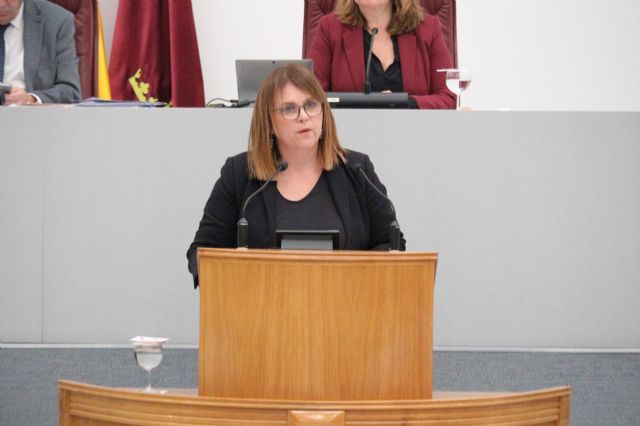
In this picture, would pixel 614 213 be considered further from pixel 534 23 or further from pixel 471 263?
pixel 534 23

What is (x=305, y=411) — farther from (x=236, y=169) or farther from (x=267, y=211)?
(x=236, y=169)

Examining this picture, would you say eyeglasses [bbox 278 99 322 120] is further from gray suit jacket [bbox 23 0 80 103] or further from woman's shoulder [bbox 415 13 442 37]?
gray suit jacket [bbox 23 0 80 103]

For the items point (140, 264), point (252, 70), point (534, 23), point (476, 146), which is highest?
point (534, 23)

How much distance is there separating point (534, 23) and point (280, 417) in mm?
4559

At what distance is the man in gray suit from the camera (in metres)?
4.23

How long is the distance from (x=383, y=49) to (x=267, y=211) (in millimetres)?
1826

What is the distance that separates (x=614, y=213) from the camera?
3.30 meters

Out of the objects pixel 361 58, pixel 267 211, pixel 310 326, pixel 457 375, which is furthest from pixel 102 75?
pixel 310 326

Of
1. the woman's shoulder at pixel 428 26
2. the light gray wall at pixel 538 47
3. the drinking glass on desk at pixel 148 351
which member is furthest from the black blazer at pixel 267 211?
the light gray wall at pixel 538 47

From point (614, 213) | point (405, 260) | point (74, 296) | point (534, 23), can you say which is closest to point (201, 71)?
point (534, 23)

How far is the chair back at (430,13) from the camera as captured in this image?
4.25 m

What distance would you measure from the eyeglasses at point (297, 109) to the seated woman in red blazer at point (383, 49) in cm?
168

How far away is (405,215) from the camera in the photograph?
3.29m

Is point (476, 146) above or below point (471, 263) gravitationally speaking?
above
